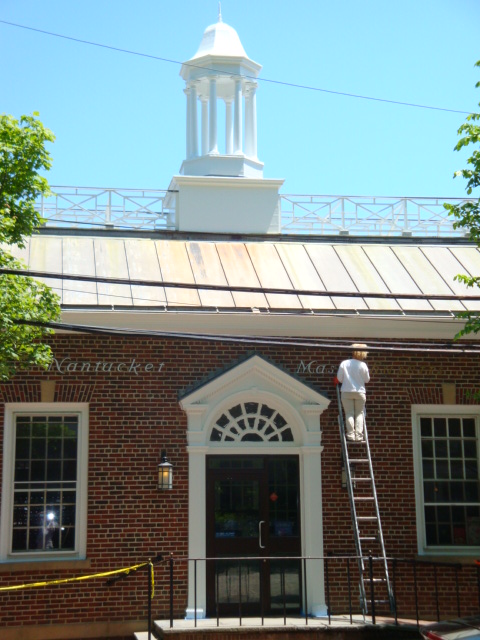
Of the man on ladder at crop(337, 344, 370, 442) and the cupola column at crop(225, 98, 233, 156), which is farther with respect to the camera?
the cupola column at crop(225, 98, 233, 156)

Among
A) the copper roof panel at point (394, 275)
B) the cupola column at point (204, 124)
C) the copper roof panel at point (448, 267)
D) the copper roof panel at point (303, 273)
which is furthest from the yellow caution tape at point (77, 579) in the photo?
the cupola column at point (204, 124)

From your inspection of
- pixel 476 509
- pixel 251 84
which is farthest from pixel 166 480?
pixel 251 84

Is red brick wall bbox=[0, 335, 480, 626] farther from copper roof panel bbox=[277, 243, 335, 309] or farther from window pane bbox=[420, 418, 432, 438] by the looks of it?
copper roof panel bbox=[277, 243, 335, 309]

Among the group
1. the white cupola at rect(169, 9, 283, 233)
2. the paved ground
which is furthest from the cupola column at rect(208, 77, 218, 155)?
the paved ground

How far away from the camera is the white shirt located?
14945 millimetres

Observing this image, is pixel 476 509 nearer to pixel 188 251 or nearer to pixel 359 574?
pixel 359 574

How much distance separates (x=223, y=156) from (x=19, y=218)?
8950mm

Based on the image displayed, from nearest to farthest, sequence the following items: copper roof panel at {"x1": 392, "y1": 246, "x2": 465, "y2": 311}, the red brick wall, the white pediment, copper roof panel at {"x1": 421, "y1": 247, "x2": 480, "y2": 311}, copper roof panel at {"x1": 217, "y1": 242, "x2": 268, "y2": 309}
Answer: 1. the red brick wall
2. the white pediment
3. copper roof panel at {"x1": 217, "y1": 242, "x2": 268, "y2": 309}
4. copper roof panel at {"x1": 392, "y1": 246, "x2": 465, "y2": 311}
5. copper roof panel at {"x1": 421, "y1": 247, "x2": 480, "y2": 311}

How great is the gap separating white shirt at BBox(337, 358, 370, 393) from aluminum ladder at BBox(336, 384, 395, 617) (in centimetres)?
33

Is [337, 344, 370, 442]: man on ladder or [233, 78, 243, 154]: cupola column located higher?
[233, 78, 243, 154]: cupola column

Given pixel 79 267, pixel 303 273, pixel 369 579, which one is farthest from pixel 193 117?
pixel 369 579

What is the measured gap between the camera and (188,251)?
1730cm

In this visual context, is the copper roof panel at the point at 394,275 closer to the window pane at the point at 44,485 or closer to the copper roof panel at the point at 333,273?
the copper roof panel at the point at 333,273

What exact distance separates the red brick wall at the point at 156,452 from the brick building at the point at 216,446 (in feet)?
0.07
